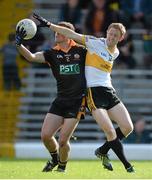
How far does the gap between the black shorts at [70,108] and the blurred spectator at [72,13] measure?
6856 millimetres

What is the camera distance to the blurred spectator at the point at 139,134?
19.4 meters

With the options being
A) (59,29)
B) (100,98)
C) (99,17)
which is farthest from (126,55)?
(59,29)

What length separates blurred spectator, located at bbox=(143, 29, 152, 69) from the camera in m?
20.6

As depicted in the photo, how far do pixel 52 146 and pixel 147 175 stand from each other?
160 cm

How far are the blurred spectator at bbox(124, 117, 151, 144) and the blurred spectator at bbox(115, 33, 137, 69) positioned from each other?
1427 mm

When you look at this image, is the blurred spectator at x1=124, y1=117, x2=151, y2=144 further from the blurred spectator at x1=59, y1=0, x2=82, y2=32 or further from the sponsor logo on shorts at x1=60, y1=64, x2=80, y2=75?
the sponsor logo on shorts at x1=60, y1=64, x2=80, y2=75

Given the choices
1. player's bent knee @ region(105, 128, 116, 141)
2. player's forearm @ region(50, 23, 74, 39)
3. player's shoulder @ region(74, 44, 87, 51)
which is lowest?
player's bent knee @ region(105, 128, 116, 141)

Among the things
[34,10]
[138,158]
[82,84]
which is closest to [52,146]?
[82,84]

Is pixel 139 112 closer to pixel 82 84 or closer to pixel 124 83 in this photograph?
pixel 124 83

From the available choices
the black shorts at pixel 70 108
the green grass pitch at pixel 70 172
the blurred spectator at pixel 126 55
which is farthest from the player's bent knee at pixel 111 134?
the blurred spectator at pixel 126 55

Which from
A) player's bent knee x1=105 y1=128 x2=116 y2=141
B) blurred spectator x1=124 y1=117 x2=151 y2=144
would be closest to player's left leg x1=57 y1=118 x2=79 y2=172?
player's bent knee x1=105 y1=128 x2=116 y2=141

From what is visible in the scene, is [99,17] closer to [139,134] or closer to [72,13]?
[72,13]

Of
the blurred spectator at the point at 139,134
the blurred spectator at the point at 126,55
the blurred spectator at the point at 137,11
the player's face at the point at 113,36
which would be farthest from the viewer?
the blurred spectator at the point at 137,11

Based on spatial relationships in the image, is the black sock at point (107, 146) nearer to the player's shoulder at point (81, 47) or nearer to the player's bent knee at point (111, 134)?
the player's bent knee at point (111, 134)
